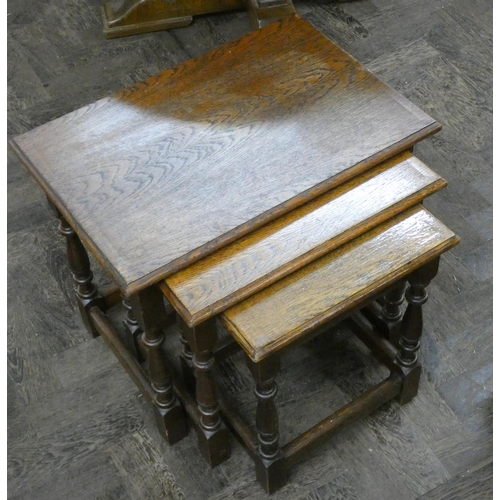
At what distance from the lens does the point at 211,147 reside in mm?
1604

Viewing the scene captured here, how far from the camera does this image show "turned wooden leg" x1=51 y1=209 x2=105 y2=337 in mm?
1788

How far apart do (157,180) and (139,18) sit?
1223 millimetres

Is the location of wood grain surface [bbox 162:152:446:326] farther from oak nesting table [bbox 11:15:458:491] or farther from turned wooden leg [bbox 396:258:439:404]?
turned wooden leg [bbox 396:258:439:404]

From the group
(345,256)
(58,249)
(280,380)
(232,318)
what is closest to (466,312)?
(280,380)

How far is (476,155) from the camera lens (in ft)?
7.69

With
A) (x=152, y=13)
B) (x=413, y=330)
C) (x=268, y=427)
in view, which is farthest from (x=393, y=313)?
(x=152, y=13)

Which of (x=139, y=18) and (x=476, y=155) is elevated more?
Answer: (x=139, y=18)

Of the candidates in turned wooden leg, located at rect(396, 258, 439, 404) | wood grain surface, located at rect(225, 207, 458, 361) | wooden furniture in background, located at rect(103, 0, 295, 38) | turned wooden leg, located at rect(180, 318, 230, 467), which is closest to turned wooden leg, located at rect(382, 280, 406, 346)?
turned wooden leg, located at rect(396, 258, 439, 404)

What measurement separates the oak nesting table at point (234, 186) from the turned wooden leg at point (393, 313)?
107 millimetres

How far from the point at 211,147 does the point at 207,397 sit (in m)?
0.44

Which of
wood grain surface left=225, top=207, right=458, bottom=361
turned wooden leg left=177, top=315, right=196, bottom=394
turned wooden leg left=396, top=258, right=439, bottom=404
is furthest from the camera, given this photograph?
turned wooden leg left=177, top=315, right=196, bottom=394

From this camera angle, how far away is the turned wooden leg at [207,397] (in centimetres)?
149

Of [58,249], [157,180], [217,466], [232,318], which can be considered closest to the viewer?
[232,318]

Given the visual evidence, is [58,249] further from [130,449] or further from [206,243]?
[206,243]
